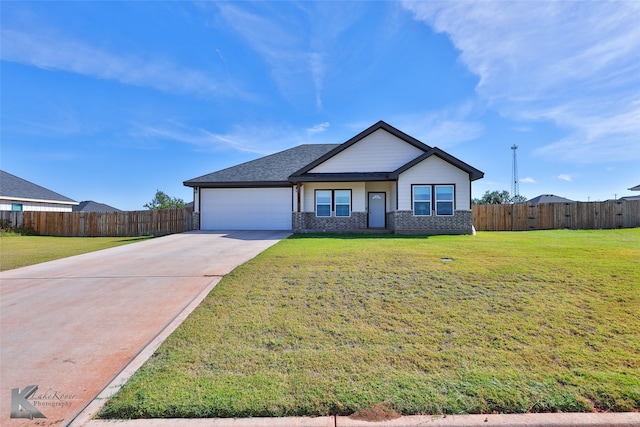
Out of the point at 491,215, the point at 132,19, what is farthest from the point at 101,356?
the point at 491,215

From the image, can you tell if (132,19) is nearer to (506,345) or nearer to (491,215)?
(506,345)

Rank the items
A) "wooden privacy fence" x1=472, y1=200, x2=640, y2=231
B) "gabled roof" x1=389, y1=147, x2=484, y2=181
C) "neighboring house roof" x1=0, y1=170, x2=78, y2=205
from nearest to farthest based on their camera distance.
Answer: "gabled roof" x1=389, y1=147, x2=484, y2=181
"wooden privacy fence" x1=472, y1=200, x2=640, y2=231
"neighboring house roof" x1=0, y1=170, x2=78, y2=205

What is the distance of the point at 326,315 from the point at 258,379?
1711mm

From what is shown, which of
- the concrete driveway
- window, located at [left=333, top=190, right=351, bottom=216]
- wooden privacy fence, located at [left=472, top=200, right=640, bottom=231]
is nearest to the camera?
the concrete driveway

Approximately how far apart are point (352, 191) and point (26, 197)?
→ 2622cm

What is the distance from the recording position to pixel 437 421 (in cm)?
240

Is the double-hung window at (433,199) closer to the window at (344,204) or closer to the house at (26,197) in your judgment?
the window at (344,204)

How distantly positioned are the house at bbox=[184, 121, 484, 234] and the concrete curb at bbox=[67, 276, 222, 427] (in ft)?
38.6

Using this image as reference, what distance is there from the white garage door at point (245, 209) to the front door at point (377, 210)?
5.04 m

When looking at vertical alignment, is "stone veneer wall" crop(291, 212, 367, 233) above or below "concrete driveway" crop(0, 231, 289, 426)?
above

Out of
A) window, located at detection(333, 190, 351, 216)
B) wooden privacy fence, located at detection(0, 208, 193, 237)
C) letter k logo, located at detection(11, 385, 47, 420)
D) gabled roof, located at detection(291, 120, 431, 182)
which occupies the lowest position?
letter k logo, located at detection(11, 385, 47, 420)

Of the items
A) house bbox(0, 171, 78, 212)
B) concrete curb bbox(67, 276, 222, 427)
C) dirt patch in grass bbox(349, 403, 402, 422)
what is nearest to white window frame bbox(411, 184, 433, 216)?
concrete curb bbox(67, 276, 222, 427)

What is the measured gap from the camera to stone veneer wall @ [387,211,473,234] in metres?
14.8

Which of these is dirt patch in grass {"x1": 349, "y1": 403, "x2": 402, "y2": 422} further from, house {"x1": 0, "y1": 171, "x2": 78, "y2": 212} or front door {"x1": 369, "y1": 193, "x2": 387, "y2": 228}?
house {"x1": 0, "y1": 171, "x2": 78, "y2": 212}
